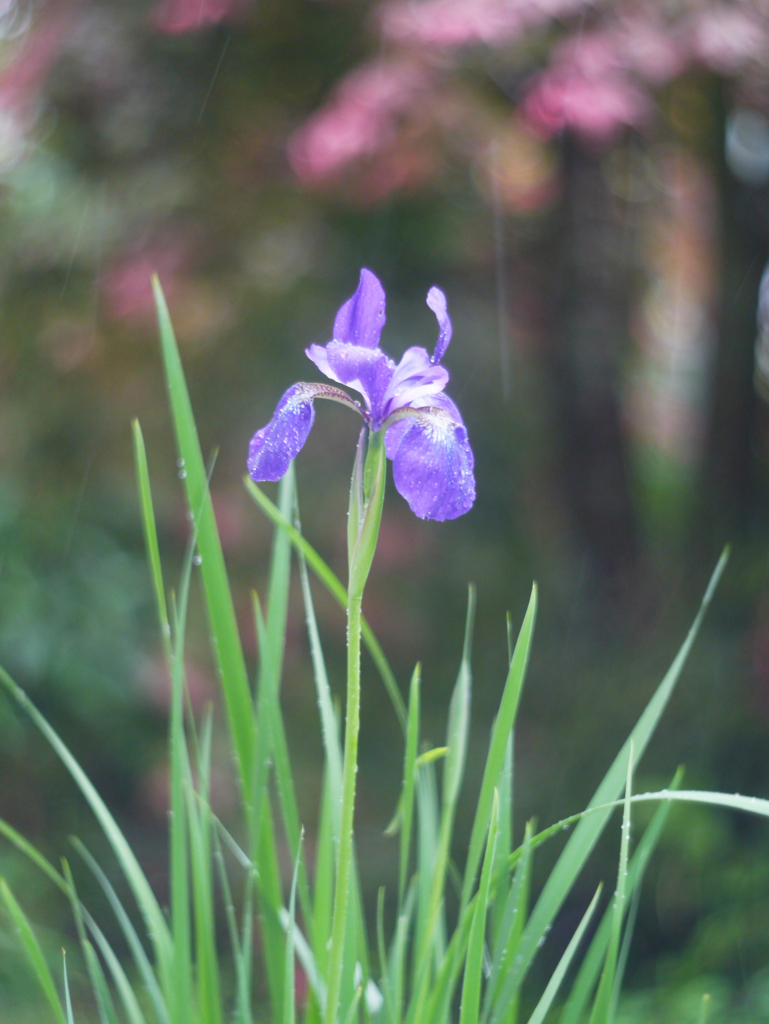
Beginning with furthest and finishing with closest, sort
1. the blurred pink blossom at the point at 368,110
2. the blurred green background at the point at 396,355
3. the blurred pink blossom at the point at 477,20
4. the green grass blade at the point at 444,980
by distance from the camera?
the blurred green background at the point at 396,355, the blurred pink blossom at the point at 368,110, the blurred pink blossom at the point at 477,20, the green grass blade at the point at 444,980

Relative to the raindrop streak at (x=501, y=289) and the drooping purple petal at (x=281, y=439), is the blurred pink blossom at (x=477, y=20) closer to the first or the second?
the raindrop streak at (x=501, y=289)

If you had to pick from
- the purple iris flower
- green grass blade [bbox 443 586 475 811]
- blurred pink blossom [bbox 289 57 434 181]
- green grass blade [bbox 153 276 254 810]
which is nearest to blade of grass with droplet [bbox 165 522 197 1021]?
green grass blade [bbox 153 276 254 810]

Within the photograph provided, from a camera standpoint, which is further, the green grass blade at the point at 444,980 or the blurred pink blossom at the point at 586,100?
the blurred pink blossom at the point at 586,100

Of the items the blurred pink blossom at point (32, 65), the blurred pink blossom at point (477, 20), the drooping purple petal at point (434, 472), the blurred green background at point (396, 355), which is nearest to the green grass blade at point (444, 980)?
the drooping purple petal at point (434, 472)

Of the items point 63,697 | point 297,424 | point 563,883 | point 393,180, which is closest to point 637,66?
point 393,180

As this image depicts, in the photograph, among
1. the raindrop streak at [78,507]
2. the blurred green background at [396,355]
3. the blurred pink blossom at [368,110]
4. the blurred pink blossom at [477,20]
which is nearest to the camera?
the blurred pink blossom at [477,20]

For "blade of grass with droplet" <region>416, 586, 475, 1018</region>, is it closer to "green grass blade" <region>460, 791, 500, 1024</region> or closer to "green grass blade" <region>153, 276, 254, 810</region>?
"green grass blade" <region>460, 791, 500, 1024</region>
